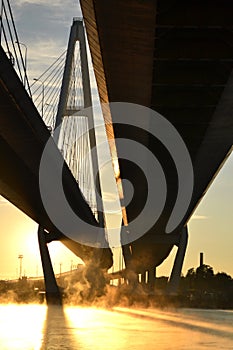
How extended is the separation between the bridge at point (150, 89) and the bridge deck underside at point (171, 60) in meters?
0.03

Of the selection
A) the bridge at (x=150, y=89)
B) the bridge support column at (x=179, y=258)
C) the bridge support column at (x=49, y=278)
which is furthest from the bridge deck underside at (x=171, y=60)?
the bridge support column at (x=179, y=258)

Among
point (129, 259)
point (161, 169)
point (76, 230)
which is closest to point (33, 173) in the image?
point (161, 169)

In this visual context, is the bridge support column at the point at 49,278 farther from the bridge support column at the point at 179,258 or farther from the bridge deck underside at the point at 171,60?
the bridge deck underside at the point at 171,60

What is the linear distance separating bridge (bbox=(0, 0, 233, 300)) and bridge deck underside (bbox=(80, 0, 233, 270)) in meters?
0.03

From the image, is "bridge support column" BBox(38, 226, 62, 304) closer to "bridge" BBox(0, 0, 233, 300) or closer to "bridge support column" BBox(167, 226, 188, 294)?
"bridge support column" BBox(167, 226, 188, 294)

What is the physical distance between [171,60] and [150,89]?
9.17 feet

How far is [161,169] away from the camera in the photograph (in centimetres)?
4428

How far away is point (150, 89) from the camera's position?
25.8 meters

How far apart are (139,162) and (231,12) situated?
23211 millimetres

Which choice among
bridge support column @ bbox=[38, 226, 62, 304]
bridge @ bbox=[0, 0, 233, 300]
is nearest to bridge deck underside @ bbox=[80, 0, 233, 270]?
bridge @ bbox=[0, 0, 233, 300]

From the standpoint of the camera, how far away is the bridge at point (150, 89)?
64.6 ft

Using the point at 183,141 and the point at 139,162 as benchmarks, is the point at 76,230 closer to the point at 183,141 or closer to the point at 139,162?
the point at 139,162

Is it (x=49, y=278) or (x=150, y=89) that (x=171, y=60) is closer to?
(x=150, y=89)

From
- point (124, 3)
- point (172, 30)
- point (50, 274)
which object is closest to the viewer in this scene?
point (124, 3)
